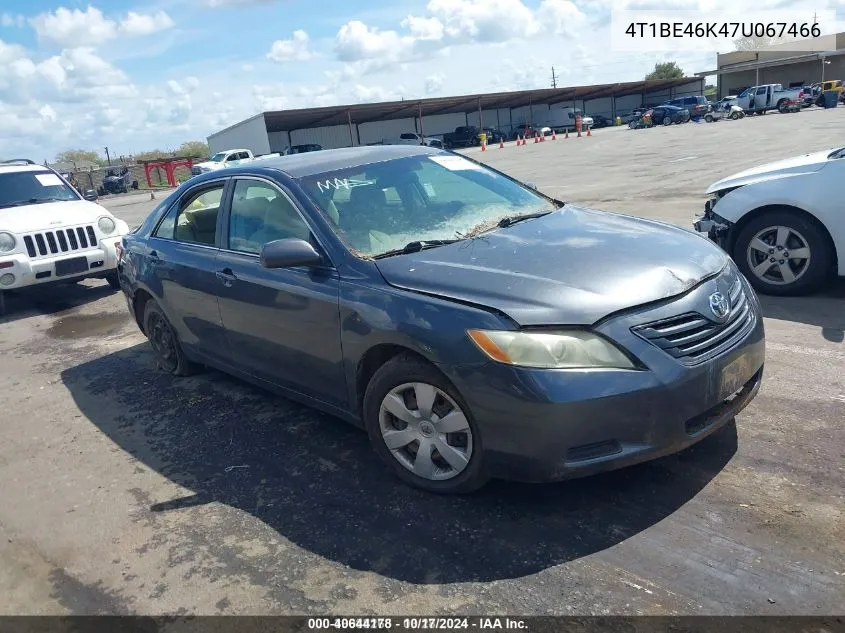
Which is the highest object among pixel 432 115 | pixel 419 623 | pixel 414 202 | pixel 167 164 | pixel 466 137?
pixel 432 115

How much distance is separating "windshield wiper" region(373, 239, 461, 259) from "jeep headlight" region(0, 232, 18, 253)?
21.9 feet

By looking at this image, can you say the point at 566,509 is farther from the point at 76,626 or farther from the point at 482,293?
the point at 76,626

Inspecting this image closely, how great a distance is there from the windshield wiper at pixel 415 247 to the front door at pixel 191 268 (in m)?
1.48

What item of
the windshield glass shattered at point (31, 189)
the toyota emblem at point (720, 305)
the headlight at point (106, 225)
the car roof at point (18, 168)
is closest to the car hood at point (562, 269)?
the toyota emblem at point (720, 305)

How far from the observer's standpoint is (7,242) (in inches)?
324

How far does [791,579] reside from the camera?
8.31 feet

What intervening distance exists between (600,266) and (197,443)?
2708 mm

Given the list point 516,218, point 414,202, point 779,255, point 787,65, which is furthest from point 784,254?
point 787,65

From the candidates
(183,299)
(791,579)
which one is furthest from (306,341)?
(791,579)

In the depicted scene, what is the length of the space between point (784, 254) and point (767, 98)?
49.5m

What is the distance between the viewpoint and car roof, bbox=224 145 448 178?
4217 millimetres

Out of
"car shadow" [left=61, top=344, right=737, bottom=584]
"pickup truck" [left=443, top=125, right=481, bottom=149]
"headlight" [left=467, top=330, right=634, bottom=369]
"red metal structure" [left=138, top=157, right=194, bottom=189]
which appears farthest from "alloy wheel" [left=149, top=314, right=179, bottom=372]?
Result: "pickup truck" [left=443, top=125, right=481, bottom=149]

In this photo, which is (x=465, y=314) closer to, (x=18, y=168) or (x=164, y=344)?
(x=164, y=344)

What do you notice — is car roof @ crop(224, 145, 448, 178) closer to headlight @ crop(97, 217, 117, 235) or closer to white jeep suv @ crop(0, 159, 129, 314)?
white jeep suv @ crop(0, 159, 129, 314)
